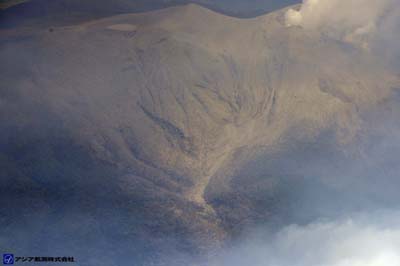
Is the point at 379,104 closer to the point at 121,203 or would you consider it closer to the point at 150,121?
the point at 150,121

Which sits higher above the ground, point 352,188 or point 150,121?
point 150,121

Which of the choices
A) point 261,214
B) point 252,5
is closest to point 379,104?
point 261,214

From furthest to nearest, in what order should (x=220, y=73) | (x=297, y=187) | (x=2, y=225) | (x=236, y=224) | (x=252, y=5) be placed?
(x=252, y=5) → (x=220, y=73) → (x=297, y=187) → (x=236, y=224) → (x=2, y=225)

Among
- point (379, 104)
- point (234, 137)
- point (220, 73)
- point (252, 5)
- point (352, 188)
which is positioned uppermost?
point (252, 5)

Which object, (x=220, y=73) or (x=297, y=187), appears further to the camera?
(x=220, y=73)

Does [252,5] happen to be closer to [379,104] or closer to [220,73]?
[220,73]

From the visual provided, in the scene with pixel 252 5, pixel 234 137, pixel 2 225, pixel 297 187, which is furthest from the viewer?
pixel 252 5
